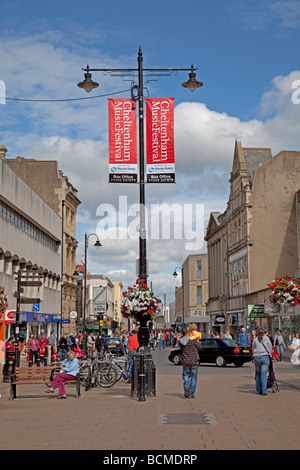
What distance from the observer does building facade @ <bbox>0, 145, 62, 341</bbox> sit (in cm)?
3725

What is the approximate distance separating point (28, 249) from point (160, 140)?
2921cm

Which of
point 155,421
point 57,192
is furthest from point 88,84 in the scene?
point 57,192

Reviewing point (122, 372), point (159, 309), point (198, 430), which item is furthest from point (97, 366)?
point (198, 430)

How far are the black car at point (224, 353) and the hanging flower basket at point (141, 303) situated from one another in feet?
48.9

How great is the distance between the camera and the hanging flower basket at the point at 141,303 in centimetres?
1642

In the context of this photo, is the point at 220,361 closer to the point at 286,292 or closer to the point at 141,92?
the point at 286,292

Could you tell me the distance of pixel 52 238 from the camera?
5678cm

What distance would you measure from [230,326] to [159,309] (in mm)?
52336

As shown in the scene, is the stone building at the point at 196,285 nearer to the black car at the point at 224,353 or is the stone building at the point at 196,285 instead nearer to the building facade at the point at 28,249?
the building facade at the point at 28,249

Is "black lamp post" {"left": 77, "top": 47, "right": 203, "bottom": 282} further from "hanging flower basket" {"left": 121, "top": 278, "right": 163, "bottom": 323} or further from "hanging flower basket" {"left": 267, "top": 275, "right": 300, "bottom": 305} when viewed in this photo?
"hanging flower basket" {"left": 267, "top": 275, "right": 300, "bottom": 305}

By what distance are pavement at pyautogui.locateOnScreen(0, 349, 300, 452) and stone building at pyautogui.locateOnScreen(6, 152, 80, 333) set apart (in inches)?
1779

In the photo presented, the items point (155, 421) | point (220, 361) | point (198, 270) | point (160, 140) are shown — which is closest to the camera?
point (155, 421)

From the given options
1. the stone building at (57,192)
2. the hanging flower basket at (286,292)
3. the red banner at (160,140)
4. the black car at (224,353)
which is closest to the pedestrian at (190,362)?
the red banner at (160,140)

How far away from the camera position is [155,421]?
11.6 metres
